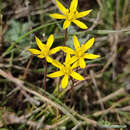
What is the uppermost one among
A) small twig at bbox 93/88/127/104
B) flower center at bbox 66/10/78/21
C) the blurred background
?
flower center at bbox 66/10/78/21

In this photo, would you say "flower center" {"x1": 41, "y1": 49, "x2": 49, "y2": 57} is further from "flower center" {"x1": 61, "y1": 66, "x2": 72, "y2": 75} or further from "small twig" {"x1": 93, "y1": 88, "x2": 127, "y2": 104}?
"small twig" {"x1": 93, "y1": 88, "x2": 127, "y2": 104}

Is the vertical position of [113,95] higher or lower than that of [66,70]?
lower

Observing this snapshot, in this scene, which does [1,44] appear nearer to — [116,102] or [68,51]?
[68,51]

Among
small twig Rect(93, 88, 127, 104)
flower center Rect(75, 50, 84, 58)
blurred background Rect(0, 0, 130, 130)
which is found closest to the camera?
flower center Rect(75, 50, 84, 58)

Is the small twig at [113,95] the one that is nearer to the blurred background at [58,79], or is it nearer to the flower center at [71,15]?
the blurred background at [58,79]

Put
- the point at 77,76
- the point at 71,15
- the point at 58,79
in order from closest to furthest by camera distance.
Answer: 1. the point at 77,76
2. the point at 71,15
3. the point at 58,79

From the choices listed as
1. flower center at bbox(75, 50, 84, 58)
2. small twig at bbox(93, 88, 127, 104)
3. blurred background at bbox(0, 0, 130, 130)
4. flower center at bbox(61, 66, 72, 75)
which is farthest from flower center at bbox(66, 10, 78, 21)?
small twig at bbox(93, 88, 127, 104)

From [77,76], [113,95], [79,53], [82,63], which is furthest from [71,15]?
[113,95]

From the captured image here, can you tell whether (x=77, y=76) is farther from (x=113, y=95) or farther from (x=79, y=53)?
(x=113, y=95)

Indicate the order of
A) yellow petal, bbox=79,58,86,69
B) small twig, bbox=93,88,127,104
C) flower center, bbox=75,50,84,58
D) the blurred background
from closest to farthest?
yellow petal, bbox=79,58,86,69 → flower center, bbox=75,50,84,58 → the blurred background → small twig, bbox=93,88,127,104
